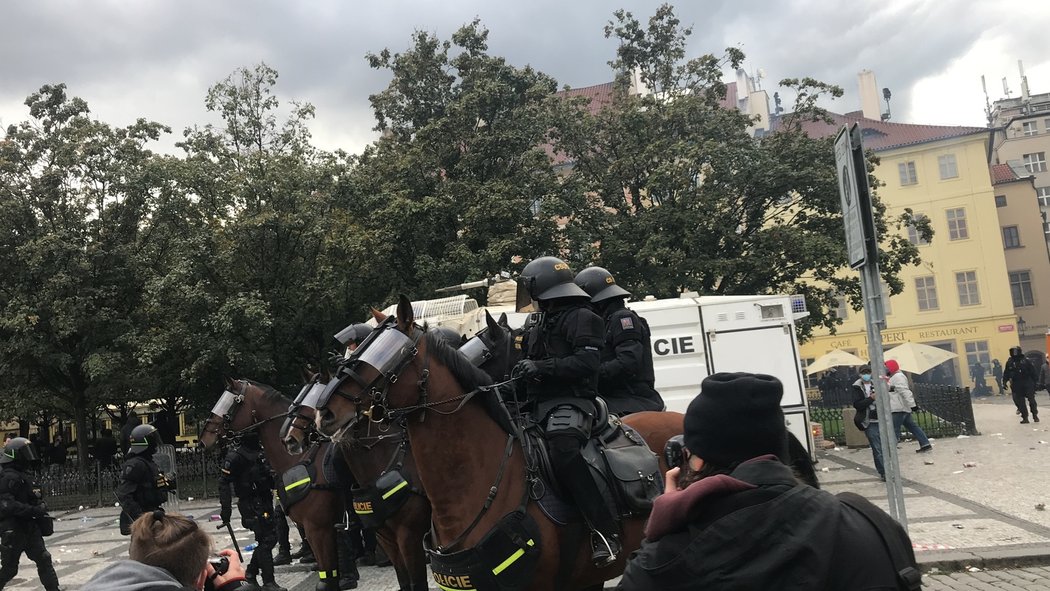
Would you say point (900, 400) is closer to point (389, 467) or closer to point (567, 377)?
point (389, 467)

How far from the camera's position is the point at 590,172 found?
963 inches

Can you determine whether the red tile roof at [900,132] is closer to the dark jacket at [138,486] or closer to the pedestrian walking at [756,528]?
the dark jacket at [138,486]

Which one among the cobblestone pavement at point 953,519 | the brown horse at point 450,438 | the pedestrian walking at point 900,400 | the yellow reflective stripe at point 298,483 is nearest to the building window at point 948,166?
the cobblestone pavement at point 953,519

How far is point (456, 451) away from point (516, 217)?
57.9 feet

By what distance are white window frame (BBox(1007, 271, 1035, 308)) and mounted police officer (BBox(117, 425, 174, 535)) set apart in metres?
59.6

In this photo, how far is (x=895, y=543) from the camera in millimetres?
1775

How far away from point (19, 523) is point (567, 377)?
24.5 ft

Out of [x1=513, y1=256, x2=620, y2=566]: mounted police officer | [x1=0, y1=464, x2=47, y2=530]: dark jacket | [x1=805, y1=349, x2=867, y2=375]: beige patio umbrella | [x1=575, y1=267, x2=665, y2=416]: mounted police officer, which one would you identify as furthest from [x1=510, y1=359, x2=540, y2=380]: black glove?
[x1=805, y1=349, x2=867, y2=375]: beige patio umbrella

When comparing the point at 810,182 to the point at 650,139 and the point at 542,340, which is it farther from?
the point at 542,340

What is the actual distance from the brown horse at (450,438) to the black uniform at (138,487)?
16.6 ft

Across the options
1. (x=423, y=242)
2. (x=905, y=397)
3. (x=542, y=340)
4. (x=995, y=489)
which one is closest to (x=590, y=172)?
(x=423, y=242)

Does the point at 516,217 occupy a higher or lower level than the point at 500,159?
lower

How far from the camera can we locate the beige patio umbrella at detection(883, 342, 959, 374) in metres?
23.8

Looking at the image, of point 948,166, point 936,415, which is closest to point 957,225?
point 948,166
